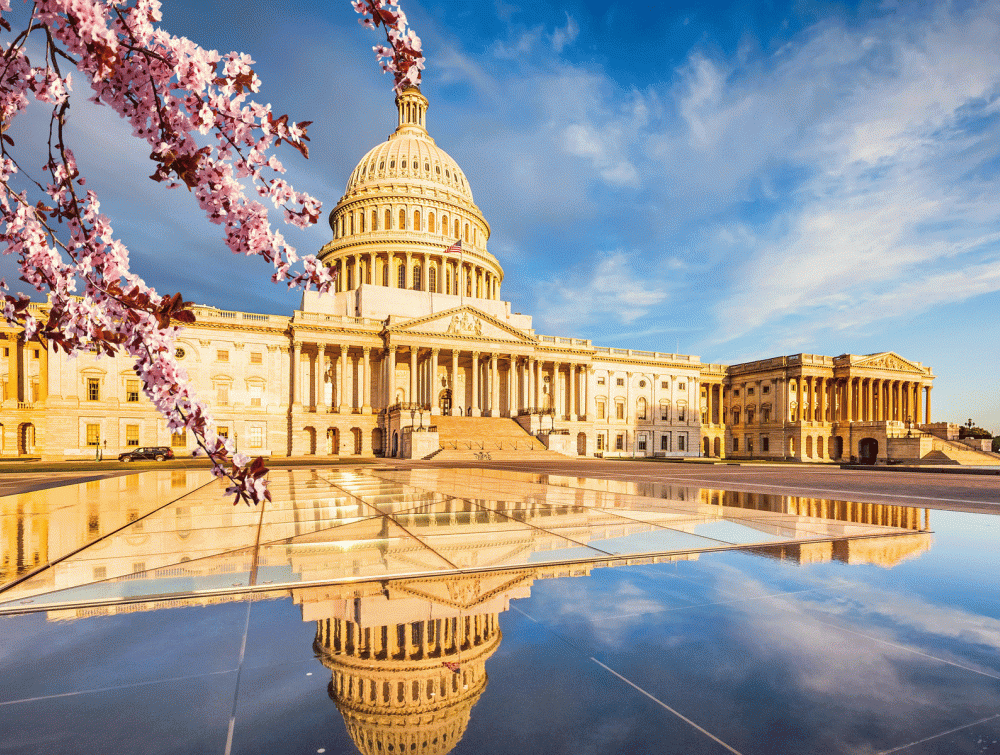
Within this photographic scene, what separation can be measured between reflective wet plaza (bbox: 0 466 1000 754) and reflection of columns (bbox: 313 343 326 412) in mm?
60589

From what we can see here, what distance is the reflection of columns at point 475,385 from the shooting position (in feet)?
229

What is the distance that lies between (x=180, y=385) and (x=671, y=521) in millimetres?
8088

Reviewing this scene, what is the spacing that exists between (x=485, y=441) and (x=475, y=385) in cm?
1506

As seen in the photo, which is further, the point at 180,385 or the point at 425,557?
the point at 425,557

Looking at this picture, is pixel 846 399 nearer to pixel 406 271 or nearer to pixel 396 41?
pixel 406 271

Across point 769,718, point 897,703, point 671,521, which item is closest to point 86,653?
point 769,718

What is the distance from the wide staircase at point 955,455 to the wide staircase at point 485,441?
52.9 m

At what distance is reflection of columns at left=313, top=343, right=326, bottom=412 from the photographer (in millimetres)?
66688

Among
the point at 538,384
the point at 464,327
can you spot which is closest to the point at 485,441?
the point at 464,327

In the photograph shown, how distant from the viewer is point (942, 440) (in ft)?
254

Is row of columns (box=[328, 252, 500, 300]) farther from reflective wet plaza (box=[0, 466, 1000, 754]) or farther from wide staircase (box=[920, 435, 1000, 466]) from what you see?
reflective wet plaza (box=[0, 466, 1000, 754])

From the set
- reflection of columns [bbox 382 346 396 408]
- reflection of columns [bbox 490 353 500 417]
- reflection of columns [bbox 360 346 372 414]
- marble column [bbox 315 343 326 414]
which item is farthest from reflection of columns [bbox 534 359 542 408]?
marble column [bbox 315 343 326 414]

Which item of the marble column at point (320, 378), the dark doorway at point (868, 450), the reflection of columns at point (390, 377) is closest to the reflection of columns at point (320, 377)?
the marble column at point (320, 378)

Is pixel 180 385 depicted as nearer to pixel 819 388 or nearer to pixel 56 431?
pixel 56 431
